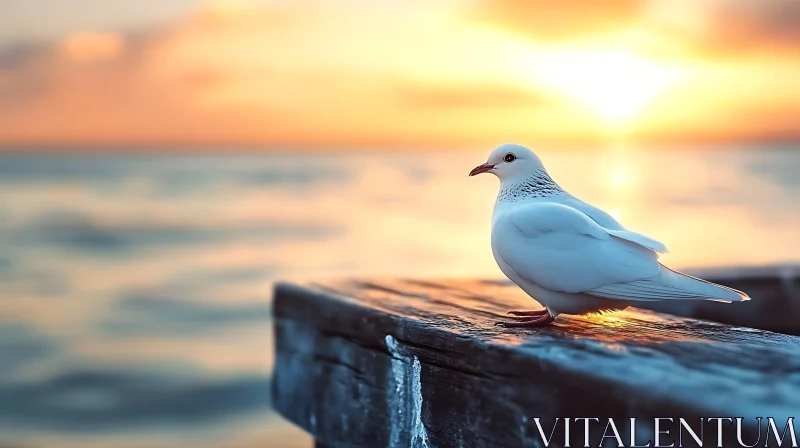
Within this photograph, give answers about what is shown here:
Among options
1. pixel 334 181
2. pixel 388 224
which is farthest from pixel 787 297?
pixel 334 181

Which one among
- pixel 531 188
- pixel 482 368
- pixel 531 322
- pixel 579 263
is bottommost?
pixel 482 368

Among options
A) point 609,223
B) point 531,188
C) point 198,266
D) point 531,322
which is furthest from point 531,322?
point 198,266

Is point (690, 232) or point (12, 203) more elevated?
point (12, 203)

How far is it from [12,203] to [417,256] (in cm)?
1956

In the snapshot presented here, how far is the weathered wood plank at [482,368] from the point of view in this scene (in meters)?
1.59

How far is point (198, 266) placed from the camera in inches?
663

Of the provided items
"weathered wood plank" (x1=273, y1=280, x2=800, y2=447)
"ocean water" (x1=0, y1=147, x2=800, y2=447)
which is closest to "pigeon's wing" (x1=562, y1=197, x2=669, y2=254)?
"weathered wood plank" (x1=273, y1=280, x2=800, y2=447)

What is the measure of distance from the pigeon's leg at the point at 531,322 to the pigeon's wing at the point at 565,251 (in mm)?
92

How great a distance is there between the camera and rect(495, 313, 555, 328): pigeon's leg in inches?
87.0

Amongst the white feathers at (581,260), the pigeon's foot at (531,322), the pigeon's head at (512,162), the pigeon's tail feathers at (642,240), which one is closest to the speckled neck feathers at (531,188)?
Answer: the pigeon's head at (512,162)

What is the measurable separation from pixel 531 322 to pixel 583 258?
0.24 metres

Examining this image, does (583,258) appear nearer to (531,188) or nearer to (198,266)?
(531,188)

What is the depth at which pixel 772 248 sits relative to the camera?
17.4 metres

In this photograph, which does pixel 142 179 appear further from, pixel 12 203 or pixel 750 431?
pixel 750 431
